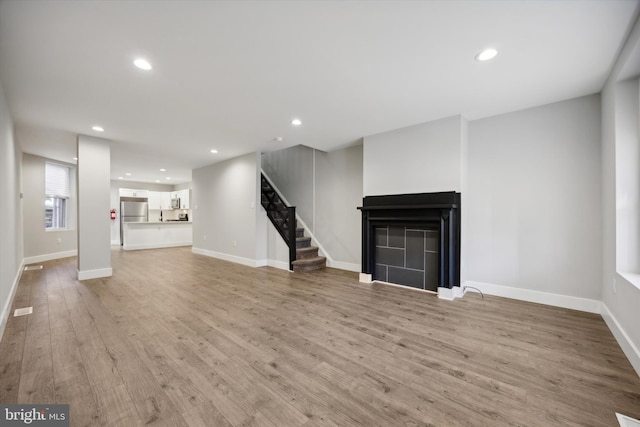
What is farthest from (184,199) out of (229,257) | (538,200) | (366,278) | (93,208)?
(538,200)

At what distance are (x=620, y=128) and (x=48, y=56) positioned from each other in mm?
5175

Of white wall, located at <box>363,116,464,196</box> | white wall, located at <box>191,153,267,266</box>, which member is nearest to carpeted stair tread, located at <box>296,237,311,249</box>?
white wall, located at <box>191,153,267,266</box>

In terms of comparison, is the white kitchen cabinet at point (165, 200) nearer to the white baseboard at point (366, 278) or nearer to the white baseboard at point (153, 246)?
the white baseboard at point (153, 246)

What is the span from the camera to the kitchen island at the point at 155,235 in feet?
26.2

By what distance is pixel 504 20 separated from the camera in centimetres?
178

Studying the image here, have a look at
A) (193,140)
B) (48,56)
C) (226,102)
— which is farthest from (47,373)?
(193,140)

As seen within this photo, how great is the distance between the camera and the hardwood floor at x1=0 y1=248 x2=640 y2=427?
145cm

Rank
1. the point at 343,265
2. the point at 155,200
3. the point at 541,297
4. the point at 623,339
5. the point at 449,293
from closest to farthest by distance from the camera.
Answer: the point at 623,339 → the point at 541,297 → the point at 449,293 → the point at 343,265 → the point at 155,200

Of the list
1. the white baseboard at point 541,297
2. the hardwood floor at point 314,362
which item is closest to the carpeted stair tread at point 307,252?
the hardwood floor at point 314,362

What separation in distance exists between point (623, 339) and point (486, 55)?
2.66m

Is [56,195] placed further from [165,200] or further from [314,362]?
[314,362]

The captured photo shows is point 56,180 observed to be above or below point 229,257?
above

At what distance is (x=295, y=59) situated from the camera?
87.5 inches

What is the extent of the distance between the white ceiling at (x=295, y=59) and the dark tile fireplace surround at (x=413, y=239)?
47.8 inches
